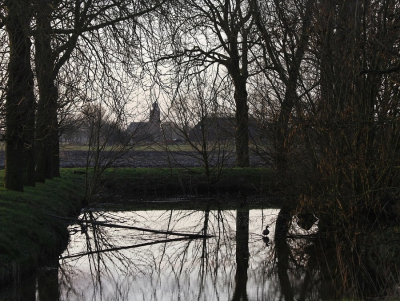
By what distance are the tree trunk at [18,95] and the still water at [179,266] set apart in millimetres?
2361

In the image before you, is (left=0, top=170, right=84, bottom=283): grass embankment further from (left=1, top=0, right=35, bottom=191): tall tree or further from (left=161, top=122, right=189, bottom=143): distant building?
(left=161, top=122, right=189, bottom=143): distant building

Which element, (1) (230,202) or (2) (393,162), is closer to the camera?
(2) (393,162)

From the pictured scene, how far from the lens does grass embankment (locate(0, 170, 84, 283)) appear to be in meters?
10.6

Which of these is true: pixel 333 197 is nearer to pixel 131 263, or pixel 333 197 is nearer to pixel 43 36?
pixel 131 263

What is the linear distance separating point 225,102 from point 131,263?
35.1 ft

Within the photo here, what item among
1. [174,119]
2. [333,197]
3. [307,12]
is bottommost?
[333,197]

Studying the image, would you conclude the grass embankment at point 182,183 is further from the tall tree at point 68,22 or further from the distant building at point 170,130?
the tall tree at point 68,22

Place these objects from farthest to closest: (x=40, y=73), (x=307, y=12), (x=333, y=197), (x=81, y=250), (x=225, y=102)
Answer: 1. (x=225, y=102)
2. (x=40, y=73)
3. (x=81, y=250)
4. (x=307, y=12)
5. (x=333, y=197)

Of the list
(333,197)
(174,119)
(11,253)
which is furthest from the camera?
(174,119)

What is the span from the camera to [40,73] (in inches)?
594

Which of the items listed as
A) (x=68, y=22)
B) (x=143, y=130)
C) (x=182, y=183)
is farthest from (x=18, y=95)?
(x=182, y=183)

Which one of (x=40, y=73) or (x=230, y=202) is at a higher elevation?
(x=40, y=73)

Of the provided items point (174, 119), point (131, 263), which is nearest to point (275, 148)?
point (131, 263)

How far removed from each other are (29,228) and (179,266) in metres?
3.09
